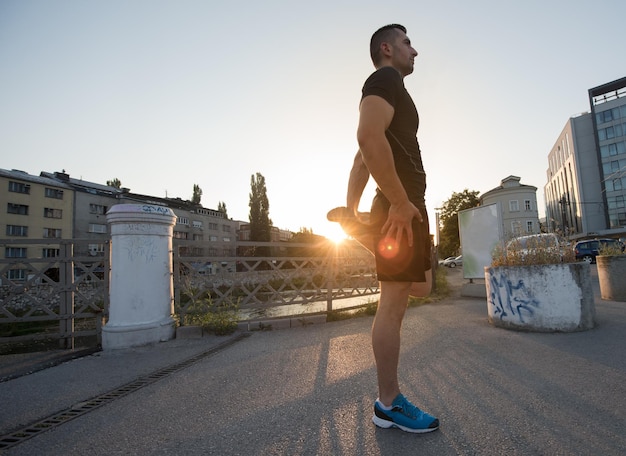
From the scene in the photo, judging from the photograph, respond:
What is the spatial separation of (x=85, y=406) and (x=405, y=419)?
2.22m

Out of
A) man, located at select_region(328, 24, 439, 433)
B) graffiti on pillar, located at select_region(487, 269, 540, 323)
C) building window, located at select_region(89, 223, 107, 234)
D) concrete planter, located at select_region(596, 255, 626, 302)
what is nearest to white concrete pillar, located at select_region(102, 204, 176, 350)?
man, located at select_region(328, 24, 439, 433)

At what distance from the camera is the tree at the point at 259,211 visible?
177ft

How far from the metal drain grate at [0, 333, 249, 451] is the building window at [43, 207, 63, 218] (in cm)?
4965

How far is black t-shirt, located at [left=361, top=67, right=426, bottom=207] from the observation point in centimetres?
192

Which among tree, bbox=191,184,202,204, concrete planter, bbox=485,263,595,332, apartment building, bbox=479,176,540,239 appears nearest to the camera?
concrete planter, bbox=485,263,595,332

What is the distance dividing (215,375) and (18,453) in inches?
56.2

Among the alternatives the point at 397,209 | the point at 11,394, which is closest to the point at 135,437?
the point at 11,394

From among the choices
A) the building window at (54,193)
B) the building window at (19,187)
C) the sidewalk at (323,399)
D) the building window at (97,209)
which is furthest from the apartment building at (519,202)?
the building window at (19,187)

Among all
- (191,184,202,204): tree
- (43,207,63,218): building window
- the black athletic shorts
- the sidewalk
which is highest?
(191,184,202,204): tree

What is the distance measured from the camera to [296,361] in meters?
3.41

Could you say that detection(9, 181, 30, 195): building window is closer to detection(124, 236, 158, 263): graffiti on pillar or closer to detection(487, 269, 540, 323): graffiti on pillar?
detection(124, 236, 158, 263): graffiti on pillar

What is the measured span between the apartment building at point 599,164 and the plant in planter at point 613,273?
142 feet

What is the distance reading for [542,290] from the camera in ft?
14.1

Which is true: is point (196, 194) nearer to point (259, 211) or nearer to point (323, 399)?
point (259, 211)
